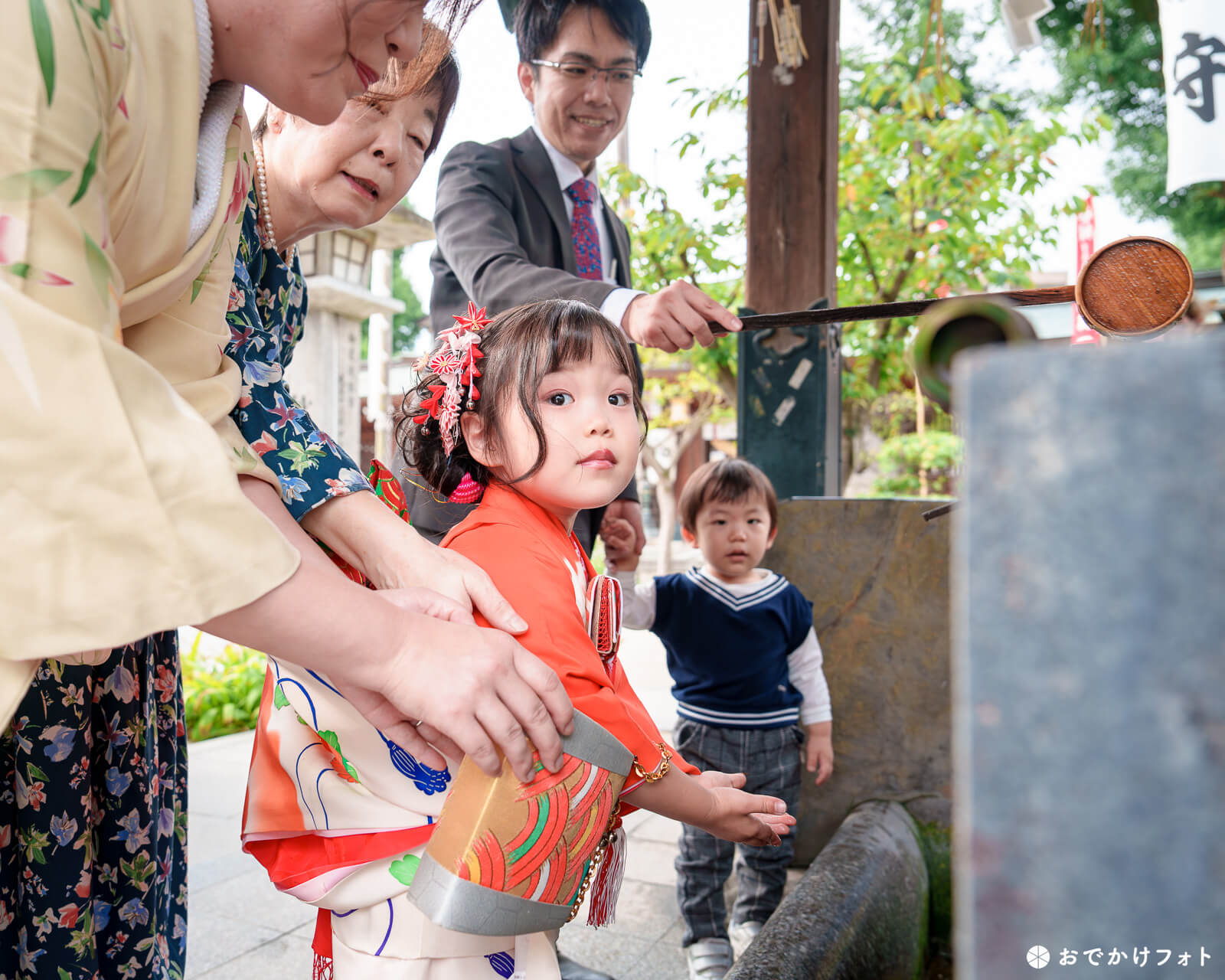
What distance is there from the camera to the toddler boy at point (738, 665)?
8.54ft

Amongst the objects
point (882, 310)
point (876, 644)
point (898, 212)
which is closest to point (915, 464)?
point (898, 212)

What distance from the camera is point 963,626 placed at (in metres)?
0.39

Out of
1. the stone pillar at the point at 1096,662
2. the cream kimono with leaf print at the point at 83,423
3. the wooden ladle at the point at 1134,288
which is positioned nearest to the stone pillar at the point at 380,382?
the wooden ladle at the point at 1134,288

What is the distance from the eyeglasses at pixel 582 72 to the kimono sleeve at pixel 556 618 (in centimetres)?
154

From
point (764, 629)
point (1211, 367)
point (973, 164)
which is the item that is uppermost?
point (973, 164)

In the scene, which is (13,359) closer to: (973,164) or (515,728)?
(515,728)

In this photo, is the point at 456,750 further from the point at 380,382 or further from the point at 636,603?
the point at 380,382

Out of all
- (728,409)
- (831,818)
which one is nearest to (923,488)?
(728,409)

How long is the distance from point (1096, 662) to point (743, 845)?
250 cm

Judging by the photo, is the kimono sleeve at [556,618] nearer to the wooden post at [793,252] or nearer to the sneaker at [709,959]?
the sneaker at [709,959]

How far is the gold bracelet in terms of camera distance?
4.05 feet

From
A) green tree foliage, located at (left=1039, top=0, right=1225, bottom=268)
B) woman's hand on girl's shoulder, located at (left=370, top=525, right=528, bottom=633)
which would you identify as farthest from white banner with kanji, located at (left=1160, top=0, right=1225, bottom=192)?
green tree foliage, located at (left=1039, top=0, right=1225, bottom=268)

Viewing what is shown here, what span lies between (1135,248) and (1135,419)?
961 millimetres

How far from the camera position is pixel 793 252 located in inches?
130
